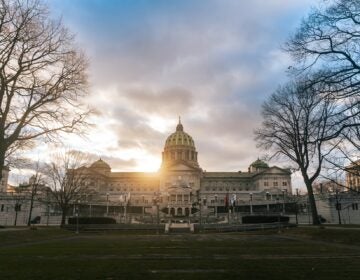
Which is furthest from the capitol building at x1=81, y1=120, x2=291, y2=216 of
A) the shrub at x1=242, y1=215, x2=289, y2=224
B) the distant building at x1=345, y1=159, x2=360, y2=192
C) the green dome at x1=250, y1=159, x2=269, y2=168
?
the distant building at x1=345, y1=159, x2=360, y2=192

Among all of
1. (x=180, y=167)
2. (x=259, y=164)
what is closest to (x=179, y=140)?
(x=180, y=167)

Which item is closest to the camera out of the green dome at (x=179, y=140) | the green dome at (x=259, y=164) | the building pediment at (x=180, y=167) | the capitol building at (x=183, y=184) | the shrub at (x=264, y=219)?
the shrub at (x=264, y=219)

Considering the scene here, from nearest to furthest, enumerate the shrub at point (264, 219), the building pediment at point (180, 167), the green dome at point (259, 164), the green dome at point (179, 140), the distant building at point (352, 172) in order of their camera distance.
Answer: the distant building at point (352, 172)
the shrub at point (264, 219)
the building pediment at point (180, 167)
the green dome at point (259, 164)
the green dome at point (179, 140)

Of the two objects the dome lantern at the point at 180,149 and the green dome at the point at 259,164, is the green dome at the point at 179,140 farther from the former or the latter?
the green dome at the point at 259,164

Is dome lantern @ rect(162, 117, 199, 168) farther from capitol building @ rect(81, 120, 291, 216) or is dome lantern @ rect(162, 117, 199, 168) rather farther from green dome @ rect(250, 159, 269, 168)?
green dome @ rect(250, 159, 269, 168)

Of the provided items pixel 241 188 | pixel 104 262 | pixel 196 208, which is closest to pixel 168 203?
pixel 196 208

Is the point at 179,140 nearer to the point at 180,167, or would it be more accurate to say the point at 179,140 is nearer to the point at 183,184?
the point at 180,167

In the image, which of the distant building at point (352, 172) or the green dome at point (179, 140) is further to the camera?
the green dome at point (179, 140)

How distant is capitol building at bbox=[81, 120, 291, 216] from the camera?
4473 inches

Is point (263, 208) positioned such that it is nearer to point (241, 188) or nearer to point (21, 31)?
point (241, 188)

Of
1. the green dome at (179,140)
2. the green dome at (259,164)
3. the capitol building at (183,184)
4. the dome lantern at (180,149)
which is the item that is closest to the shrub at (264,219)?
the capitol building at (183,184)

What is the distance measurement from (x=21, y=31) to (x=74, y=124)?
672cm

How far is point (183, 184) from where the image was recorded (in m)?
131

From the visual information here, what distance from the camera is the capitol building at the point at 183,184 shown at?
373 feet
